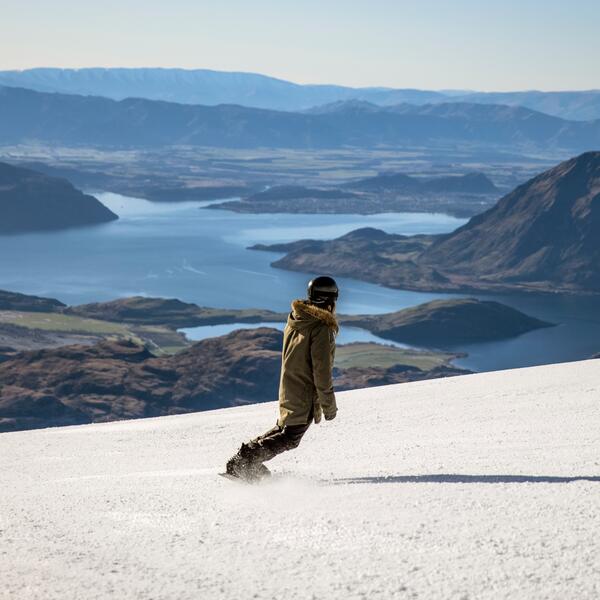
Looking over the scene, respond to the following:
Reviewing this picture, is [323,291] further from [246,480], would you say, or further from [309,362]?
[246,480]

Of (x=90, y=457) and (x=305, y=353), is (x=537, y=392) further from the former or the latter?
(x=305, y=353)

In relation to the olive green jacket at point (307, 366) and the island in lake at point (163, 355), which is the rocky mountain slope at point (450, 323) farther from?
the olive green jacket at point (307, 366)

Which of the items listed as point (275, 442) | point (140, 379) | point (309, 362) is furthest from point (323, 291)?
point (140, 379)

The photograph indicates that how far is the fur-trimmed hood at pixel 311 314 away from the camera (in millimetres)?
8148

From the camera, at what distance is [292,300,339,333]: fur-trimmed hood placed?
815 centimetres

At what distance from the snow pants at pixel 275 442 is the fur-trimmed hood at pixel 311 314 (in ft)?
2.89

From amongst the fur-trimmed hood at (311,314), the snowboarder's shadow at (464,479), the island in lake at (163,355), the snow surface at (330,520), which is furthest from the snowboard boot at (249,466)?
the island in lake at (163,355)

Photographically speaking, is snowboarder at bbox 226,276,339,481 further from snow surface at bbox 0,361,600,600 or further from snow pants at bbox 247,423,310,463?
snow surface at bbox 0,361,600,600

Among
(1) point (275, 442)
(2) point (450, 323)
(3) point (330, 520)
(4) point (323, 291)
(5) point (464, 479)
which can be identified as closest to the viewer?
(3) point (330, 520)

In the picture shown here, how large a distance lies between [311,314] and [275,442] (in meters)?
1.16

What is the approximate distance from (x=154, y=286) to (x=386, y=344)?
5741cm

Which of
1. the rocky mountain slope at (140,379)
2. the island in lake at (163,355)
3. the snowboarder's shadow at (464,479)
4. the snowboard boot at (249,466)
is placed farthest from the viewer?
the island in lake at (163,355)

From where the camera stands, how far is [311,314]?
8.20 m

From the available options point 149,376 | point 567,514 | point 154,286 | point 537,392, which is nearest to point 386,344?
point 149,376
